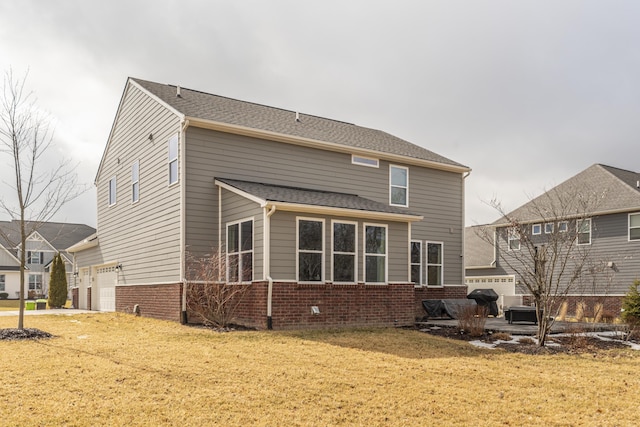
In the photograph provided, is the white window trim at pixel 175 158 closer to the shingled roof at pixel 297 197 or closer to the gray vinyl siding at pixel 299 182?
the gray vinyl siding at pixel 299 182

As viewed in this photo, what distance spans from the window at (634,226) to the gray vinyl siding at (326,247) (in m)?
12.8

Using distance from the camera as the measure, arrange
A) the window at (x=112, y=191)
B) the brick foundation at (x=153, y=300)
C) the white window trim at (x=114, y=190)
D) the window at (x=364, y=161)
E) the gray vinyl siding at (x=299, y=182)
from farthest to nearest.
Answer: the window at (x=112, y=191) → the white window trim at (x=114, y=190) → the window at (x=364, y=161) → the gray vinyl siding at (x=299, y=182) → the brick foundation at (x=153, y=300)

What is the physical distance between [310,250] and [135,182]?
899 centimetres

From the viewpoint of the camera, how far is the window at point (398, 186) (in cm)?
2023

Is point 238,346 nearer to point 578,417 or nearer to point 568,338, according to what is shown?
point 578,417

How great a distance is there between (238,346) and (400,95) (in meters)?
10.2

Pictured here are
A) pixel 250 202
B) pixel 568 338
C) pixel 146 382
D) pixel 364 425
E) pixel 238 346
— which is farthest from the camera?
pixel 250 202

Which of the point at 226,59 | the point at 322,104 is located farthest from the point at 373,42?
the point at 322,104

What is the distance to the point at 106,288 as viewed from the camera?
22.5 meters

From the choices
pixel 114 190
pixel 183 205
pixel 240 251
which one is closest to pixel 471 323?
pixel 240 251

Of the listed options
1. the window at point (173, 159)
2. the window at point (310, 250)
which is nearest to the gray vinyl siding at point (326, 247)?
the window at point (310, 250)

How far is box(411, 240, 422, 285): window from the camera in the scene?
67.0 ft

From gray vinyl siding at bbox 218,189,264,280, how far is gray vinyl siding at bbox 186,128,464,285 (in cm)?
37

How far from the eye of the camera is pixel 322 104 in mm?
22312
